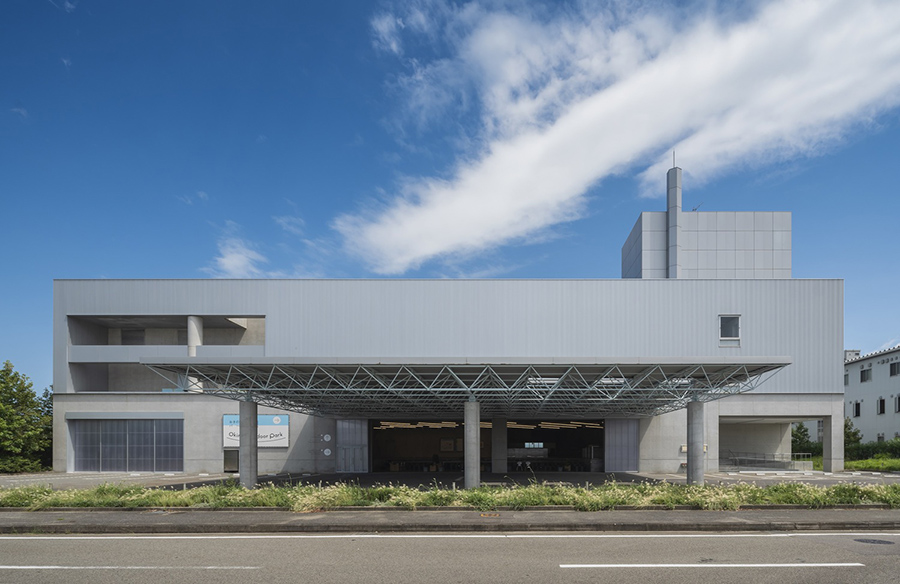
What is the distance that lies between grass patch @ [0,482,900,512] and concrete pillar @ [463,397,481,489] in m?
3.50

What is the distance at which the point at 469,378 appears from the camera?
25.2 metres

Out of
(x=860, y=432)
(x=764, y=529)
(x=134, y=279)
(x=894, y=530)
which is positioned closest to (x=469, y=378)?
(x=764, y=529)

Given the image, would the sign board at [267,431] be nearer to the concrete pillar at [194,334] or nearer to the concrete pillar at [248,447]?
the concrete pillar at [194,334]

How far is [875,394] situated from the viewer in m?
48.5

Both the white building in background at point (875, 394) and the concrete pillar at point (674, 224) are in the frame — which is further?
the white building in background at point (875, 394)

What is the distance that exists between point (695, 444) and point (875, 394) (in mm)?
36249

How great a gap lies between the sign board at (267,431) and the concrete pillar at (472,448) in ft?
58.1

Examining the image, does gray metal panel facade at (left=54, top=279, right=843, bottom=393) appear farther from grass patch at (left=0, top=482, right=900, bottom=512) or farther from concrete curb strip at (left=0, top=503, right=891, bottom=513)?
concrete curb strip at (left=0, top=503, right=891, bottom=513)

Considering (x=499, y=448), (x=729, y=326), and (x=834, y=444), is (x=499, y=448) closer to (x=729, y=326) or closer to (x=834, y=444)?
(x=729, y=326)

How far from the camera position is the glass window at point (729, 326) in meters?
35.8

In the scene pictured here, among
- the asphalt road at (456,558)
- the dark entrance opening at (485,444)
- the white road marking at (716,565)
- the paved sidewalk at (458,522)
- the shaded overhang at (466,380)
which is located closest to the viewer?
the asphalt road at (456,558)

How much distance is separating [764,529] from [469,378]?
43.7ft

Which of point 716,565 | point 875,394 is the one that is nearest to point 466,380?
point 716,565

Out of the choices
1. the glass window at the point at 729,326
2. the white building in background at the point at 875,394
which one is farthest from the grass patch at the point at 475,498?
the white building in background at the point at 875,394
